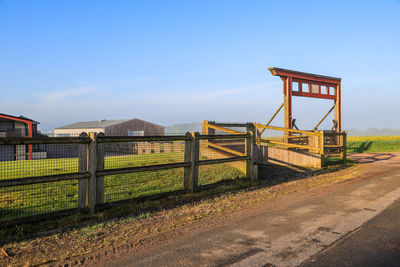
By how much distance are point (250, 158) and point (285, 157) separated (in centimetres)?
451

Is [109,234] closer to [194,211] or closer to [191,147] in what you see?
[194,211]

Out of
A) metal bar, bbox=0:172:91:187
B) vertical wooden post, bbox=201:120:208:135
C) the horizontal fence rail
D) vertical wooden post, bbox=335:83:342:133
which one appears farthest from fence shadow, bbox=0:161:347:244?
vertical wooden post, bbox=335:83:342:133

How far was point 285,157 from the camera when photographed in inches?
531

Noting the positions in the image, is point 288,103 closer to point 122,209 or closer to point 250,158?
point 250,158

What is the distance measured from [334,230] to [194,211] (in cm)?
255

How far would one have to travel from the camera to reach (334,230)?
185 inches

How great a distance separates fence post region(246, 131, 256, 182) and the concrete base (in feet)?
13.7

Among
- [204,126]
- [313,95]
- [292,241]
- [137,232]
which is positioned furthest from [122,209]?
[313,95]

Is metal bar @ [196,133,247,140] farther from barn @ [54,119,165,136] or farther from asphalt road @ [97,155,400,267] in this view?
barn @ [54,119,165,136]

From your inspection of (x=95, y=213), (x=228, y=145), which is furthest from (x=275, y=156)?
(x=95, y=213)

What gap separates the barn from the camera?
39188 millimetres

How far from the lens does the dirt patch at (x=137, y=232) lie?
3.82m

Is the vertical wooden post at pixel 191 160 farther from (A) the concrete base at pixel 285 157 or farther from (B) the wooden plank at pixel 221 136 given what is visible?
(A) the concrete base at pixel 285 157

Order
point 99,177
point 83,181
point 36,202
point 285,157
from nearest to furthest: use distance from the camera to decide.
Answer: point 83,181 → point 99,177 → point 36,202 → point 285,157
